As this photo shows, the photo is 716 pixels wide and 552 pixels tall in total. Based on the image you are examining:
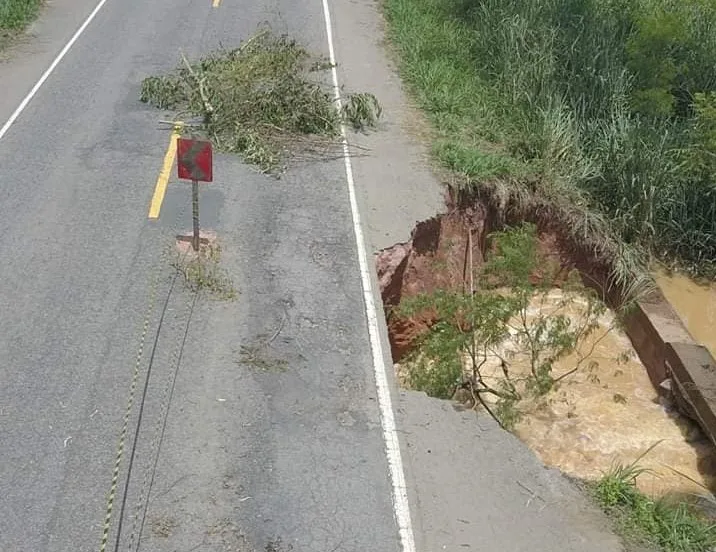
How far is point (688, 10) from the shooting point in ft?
58.1

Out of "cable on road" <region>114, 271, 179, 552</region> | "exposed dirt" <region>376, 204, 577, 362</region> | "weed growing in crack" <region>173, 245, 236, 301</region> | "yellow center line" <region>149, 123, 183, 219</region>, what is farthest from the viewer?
"yellow center line" <region>149, 123, 183, 219</region>

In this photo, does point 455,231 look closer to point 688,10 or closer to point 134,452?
point 134,452

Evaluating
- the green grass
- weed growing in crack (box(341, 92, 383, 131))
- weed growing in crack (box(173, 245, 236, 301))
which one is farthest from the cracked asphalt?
weed growing in crack (box(341, 92, 383, 131))

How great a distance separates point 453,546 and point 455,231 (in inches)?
257

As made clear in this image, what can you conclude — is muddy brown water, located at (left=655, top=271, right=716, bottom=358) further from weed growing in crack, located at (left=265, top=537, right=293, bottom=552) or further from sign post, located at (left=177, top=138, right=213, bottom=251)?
weed growing in crack, located at (left=265, top=537, right=293, bottom=552)

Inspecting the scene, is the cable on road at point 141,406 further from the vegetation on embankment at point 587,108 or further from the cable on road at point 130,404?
the vegetation on embankment at point 587,108

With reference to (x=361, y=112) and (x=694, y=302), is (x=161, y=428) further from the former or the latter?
(x=694, y=302)

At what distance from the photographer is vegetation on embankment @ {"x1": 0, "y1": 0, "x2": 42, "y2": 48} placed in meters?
17.9

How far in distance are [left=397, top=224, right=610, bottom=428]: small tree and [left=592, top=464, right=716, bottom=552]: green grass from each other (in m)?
1.58

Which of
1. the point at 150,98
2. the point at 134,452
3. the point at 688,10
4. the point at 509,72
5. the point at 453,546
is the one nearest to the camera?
the point at 453,546

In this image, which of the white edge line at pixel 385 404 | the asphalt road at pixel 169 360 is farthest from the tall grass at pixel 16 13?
the white edge line at pixel 385 404

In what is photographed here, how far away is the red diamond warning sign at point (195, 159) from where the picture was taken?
33.1ft

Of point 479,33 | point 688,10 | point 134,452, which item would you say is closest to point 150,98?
point 479,33

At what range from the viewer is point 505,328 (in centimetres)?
1148
